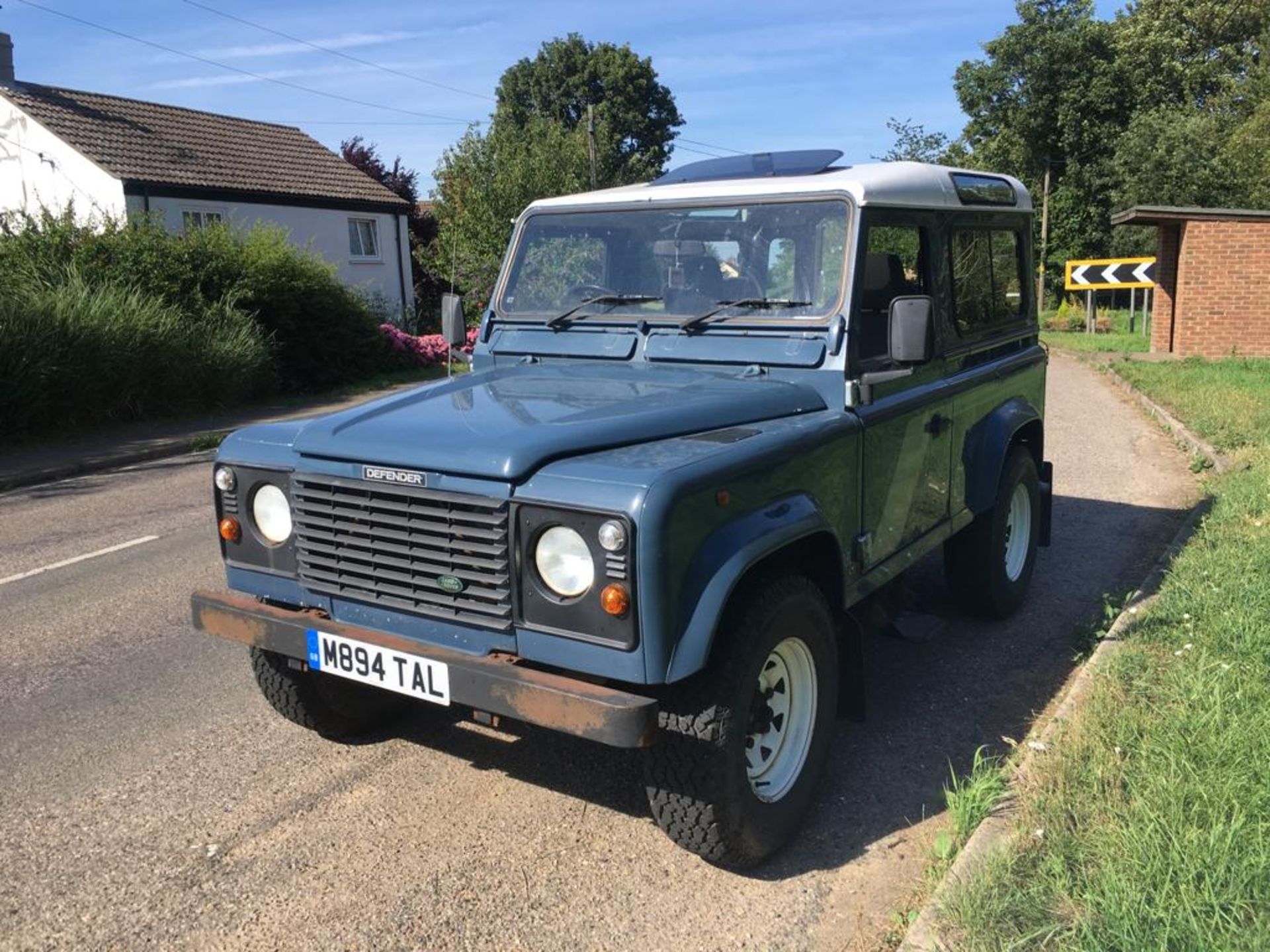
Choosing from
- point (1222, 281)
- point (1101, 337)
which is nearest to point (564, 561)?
point (1222, 281)

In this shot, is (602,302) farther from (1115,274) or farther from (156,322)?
(1115,274)

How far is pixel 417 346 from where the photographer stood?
2161cm

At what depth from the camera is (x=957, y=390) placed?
4703mm

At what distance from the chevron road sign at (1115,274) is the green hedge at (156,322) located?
56.0 feet

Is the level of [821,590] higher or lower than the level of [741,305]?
lower

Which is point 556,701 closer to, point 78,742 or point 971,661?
→ point 78,742

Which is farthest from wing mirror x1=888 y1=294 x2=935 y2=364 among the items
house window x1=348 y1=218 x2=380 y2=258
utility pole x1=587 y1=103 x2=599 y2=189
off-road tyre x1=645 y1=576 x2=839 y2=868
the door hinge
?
utility pole x1=587 y1=103 x2=599 y2=189

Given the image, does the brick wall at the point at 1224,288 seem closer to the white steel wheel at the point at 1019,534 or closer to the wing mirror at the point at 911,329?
the white steel wheel at the point at 1019,534

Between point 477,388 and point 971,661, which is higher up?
point 477,388

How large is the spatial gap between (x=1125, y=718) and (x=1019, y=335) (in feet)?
8.56

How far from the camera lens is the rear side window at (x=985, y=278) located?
15.9 feet

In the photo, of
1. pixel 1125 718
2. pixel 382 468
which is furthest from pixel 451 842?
pixel 1125 718

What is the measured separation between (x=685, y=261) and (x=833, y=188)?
0.64 meters

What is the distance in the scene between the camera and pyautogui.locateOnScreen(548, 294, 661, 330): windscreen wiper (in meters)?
4.29
